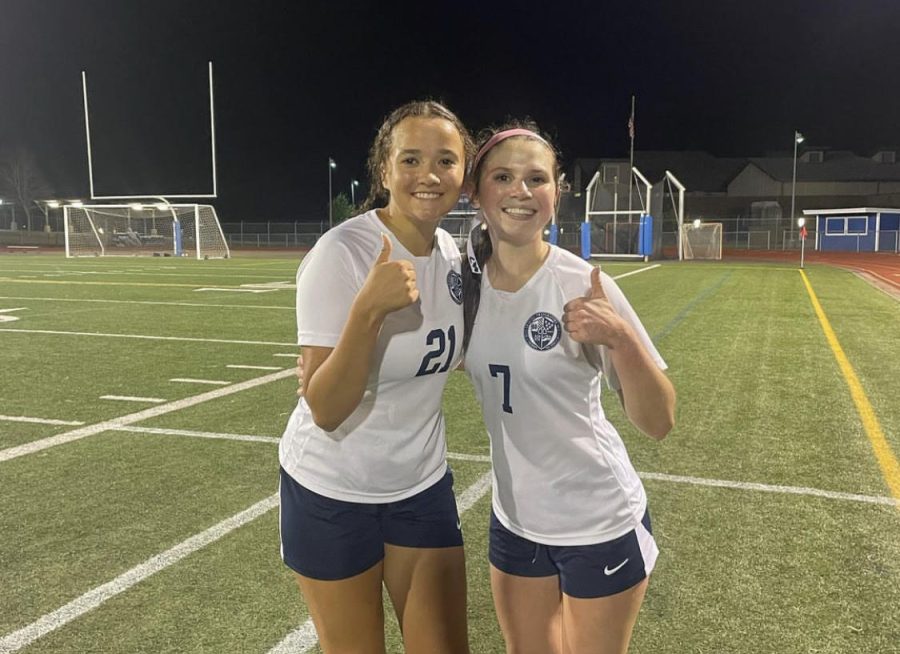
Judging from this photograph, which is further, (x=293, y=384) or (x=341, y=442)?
(x=293, y=384)

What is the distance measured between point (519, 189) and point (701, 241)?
35039mm

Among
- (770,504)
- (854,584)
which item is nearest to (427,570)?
(854,584)

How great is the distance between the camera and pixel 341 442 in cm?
191

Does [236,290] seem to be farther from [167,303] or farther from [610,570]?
[610,570]

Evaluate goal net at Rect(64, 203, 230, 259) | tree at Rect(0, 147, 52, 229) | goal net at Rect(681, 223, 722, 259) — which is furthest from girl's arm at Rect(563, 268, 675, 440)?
tree at Rect(0, 147, 52, 229)

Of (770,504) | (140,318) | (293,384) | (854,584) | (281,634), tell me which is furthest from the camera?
(140,318)

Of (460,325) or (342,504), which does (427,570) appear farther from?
(460,325)

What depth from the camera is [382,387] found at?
192cm

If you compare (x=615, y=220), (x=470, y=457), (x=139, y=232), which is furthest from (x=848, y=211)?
(x=470, y=457)

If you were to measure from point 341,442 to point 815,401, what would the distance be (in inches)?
222

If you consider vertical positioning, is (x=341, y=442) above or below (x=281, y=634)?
above

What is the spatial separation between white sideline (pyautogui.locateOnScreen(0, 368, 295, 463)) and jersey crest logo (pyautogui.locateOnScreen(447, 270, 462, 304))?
4017 millimetres

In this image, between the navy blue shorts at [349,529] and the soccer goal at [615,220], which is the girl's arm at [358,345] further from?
the soccer goal at [615,220]

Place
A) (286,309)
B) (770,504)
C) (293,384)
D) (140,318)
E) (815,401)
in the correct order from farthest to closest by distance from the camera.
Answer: (286,309) → (140,318) → (293,384) → (815,401) → (770,504)
